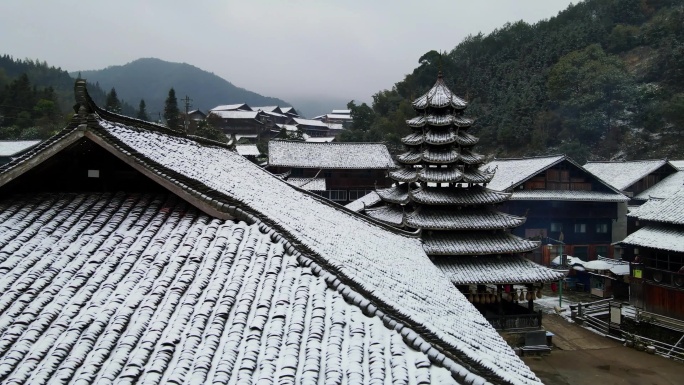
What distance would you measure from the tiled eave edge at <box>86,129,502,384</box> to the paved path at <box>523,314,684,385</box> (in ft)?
58.3

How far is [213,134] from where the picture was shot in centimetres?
6575

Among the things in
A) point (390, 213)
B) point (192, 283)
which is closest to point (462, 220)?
point (390, 213)

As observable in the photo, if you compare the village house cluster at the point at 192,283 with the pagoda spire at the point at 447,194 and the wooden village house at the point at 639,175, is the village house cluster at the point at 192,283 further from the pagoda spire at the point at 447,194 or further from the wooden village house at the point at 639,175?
the wooden village house at the point at 639,175

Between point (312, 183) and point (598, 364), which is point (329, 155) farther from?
point (598, 364)

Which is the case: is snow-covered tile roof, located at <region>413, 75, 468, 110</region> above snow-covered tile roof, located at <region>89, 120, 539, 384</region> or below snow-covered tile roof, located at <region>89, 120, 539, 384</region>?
above

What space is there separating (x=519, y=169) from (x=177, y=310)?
4129cm

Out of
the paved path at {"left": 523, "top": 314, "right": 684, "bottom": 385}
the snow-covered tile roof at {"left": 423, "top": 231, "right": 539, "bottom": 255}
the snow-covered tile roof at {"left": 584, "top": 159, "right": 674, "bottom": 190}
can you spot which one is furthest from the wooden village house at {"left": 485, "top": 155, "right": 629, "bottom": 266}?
the snow-covered tile roof at {"left": 423, "top": 231, "right": 539, "bottom": 255}

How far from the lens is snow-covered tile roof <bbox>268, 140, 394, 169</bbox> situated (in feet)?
177

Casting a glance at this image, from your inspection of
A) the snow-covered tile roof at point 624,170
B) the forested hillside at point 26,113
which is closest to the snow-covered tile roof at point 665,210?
the snow-covered tile roof at point 624,170

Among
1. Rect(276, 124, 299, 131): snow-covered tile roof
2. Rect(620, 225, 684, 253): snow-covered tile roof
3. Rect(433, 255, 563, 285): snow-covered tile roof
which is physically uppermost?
Rect(276, 124, 299, 131): snow-covered tile roof

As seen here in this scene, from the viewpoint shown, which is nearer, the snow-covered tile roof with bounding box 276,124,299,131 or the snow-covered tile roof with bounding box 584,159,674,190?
the snow-covered tile roof with bounding box 584,159,674,190

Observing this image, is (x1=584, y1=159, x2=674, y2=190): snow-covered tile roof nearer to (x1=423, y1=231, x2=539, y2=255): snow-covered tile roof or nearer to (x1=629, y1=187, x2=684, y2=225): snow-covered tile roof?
(x1=629, y1=187, x2=684, y2=225): snow-covered tile roof

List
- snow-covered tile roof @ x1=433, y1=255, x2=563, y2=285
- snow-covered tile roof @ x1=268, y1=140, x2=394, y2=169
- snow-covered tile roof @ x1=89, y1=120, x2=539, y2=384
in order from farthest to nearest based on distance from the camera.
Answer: snow-covered tile roof @ x1=268, y1=140, x2=394, y2=169
snow-covered tile roof @ x1=433, y1=255, x2=563, y2=285
snow-covered tile roof @ x1=89, y1=120, x2=539, y2=384

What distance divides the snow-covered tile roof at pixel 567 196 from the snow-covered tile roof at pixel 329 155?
1668cm
